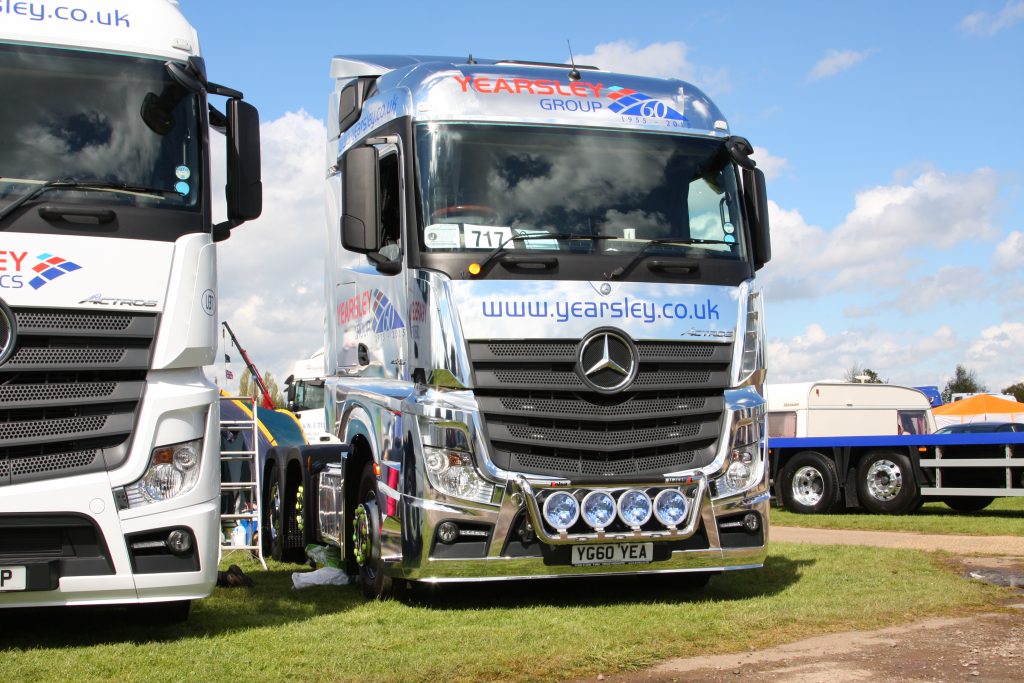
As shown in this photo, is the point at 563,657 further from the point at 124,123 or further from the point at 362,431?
the point at 124,123

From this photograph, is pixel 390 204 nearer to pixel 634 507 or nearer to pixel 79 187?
pixel 79 187

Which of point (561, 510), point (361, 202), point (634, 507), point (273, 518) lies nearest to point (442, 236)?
point (361, 202)

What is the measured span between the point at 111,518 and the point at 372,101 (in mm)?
3949

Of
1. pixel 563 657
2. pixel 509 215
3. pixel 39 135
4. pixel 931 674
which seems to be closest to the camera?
pixel 931 674

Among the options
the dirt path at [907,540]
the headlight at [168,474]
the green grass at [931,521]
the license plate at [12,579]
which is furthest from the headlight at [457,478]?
the green grass at [931,521]

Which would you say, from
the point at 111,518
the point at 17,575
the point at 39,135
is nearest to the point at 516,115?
the point at 39,135

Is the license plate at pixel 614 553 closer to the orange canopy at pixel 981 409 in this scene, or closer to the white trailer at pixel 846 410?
the white trailer at pixel 846 410

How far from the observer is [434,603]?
358 inches

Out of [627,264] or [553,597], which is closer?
[627,264]

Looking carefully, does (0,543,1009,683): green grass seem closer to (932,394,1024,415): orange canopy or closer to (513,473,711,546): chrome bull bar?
(513,473,711,546): chrome bull bar

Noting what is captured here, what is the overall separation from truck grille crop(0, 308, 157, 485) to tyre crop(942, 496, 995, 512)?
15121mm

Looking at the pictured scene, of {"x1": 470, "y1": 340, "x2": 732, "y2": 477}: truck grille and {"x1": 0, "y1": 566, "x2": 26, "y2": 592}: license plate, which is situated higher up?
{"x1": 470, "y1": 340, "x2": 732, "y2": 477}: truck grille

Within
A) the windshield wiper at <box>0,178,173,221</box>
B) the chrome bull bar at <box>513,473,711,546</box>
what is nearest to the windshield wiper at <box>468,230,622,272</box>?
the chrome bull bar at <box>513,473,711,546</box>

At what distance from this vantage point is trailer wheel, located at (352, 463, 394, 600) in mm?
9102
